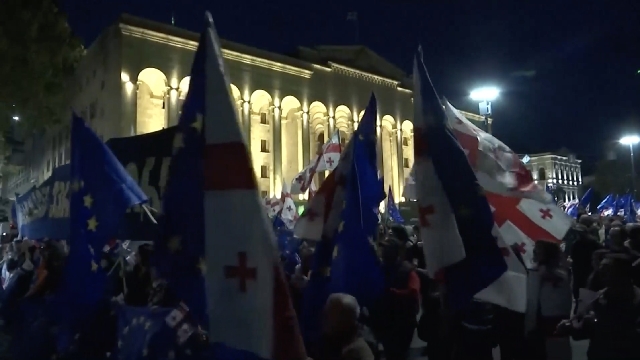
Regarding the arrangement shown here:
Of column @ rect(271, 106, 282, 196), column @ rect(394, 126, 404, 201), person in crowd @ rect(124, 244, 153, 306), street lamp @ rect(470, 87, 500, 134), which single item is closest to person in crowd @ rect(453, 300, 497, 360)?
person in crowd @ rect(124, 244, 153, 306)

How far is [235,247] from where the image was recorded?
3.11 metres

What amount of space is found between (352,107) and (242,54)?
10875 mm

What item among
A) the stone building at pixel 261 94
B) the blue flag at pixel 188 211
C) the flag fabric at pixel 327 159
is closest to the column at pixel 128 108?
the stone building at pixel 261 94

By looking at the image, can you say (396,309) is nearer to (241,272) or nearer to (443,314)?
(443,314)

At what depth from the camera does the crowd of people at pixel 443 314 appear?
4.02 metres

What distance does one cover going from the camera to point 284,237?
11.8 m

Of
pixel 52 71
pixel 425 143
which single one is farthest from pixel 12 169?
pixel 425 143

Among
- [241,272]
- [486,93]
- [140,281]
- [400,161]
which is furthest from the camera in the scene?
[400,161]

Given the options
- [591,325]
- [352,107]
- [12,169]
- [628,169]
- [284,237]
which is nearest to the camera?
[591,325]

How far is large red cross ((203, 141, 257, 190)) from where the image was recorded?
3145mm

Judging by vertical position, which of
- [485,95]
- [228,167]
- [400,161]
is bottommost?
[228,167]

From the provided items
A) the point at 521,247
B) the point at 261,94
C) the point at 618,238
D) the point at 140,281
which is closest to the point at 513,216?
the point at 521,247

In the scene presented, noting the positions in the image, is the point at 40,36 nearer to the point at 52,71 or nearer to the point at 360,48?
the point at 52,71

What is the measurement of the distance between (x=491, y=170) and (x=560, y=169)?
78.3 metres
